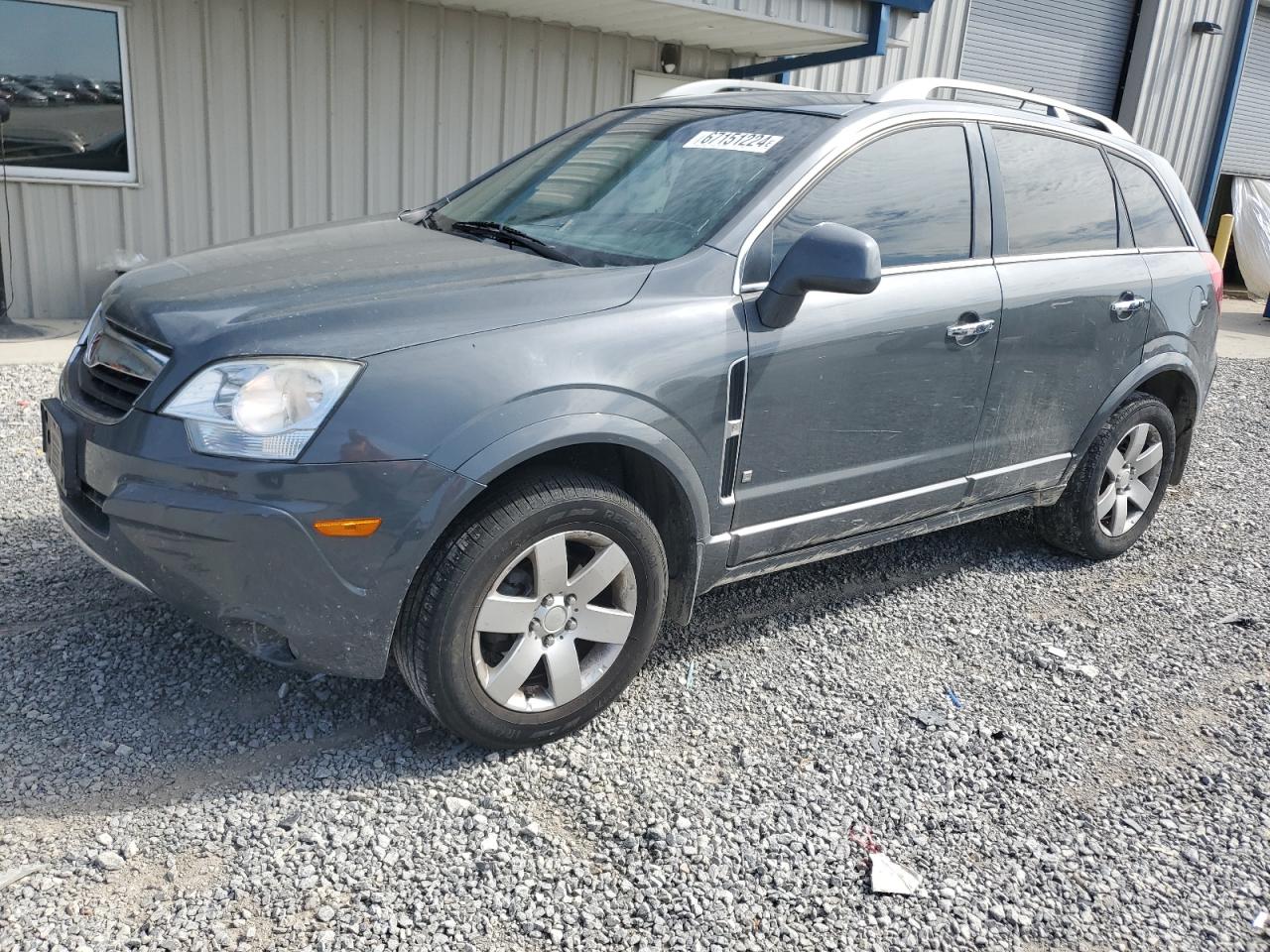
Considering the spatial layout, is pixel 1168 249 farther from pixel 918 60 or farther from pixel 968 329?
pixel 918 60

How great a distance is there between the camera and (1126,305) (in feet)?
13.7

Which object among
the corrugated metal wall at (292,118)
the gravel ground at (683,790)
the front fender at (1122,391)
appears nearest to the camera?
the gravel ground at (683,790)

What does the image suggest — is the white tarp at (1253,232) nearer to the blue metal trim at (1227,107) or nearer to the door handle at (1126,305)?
the blue metal trim at (1227,107)

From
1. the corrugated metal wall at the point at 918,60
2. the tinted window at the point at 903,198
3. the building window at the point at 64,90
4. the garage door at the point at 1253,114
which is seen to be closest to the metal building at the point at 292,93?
the building window at the point at 64,90

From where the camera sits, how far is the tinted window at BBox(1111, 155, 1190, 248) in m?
4.37

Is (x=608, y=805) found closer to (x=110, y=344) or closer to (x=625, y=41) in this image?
(x=110, y=344)

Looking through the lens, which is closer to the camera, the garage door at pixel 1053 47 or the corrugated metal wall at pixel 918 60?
the corrugated metal wall at pixel 918 60

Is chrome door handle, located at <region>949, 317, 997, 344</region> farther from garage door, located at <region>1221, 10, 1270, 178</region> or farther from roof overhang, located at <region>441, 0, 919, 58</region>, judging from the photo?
garage door, located at <region>1221, 10, 1270, 178</region>

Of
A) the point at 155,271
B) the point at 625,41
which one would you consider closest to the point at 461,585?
the point at 155,271

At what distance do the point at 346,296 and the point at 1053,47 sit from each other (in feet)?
43.7

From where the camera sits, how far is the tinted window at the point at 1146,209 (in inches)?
172

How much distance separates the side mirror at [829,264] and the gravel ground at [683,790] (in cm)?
130

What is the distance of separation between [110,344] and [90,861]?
136 centimetres

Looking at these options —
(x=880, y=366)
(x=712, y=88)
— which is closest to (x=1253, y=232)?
(x=712, y=88)
